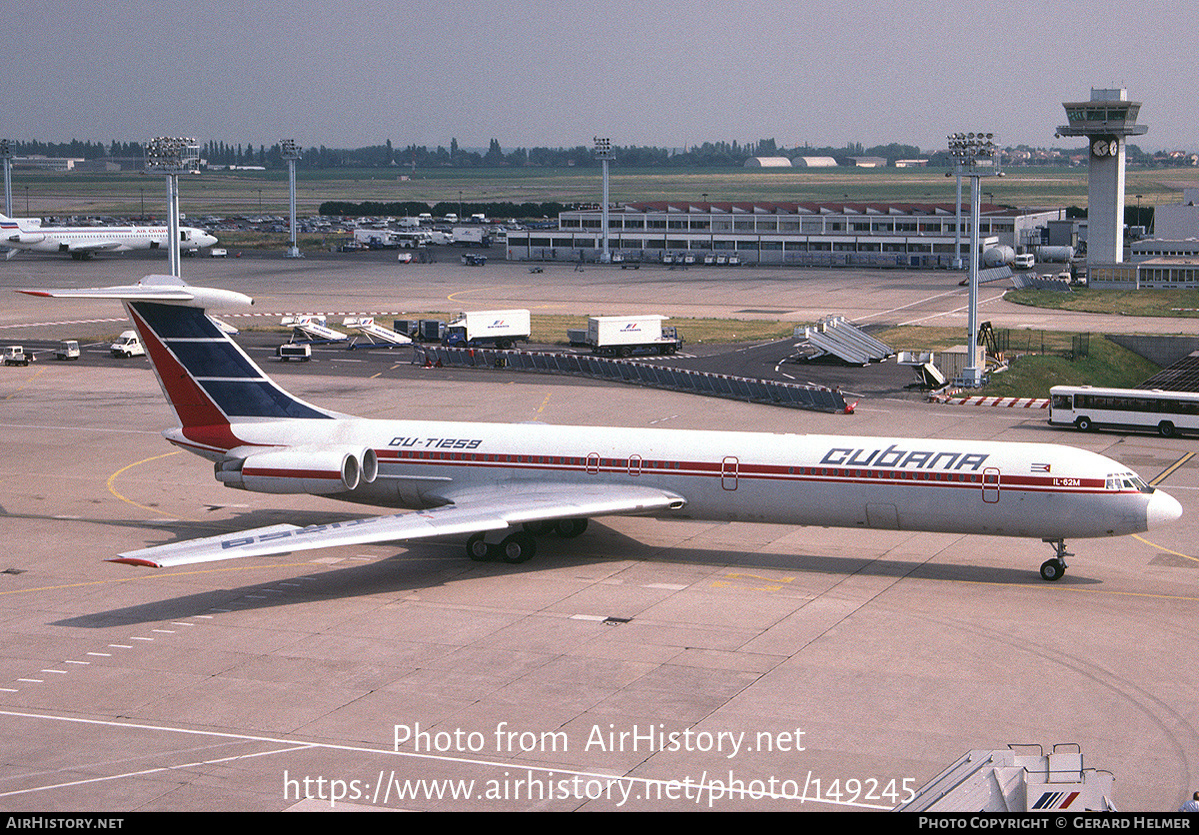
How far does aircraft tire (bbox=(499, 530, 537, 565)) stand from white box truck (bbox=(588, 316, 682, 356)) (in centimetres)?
4790

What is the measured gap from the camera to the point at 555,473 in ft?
123

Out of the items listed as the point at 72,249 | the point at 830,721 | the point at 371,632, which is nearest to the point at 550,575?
the point at 371,632

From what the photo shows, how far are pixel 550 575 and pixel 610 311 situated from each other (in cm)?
7449

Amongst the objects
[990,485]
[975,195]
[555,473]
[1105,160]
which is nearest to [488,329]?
[975,195]

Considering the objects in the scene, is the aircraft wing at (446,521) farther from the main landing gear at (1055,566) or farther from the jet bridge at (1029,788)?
the jet bridge at (1029,788)

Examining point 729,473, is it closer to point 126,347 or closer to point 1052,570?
point 1052,570

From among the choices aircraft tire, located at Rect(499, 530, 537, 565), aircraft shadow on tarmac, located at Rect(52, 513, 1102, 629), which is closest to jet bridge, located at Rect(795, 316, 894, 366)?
aircraft shadow on tarmac, located at Rect(52, 513, 1102, 629)

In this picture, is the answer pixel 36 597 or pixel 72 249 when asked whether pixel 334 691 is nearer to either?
pixel 36 597

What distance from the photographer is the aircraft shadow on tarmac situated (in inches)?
1284

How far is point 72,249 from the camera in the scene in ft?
506

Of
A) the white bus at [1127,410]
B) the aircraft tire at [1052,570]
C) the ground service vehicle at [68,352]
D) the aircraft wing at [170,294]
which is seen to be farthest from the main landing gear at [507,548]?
the ground service vehicle at [68,352]

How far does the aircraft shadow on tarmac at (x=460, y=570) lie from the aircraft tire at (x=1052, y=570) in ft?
0.79

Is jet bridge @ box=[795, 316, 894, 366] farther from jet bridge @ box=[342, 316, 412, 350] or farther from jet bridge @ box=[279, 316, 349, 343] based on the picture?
jet bridge @ box=[279, 316, 349, 343]

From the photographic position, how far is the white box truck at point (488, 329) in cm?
8700
